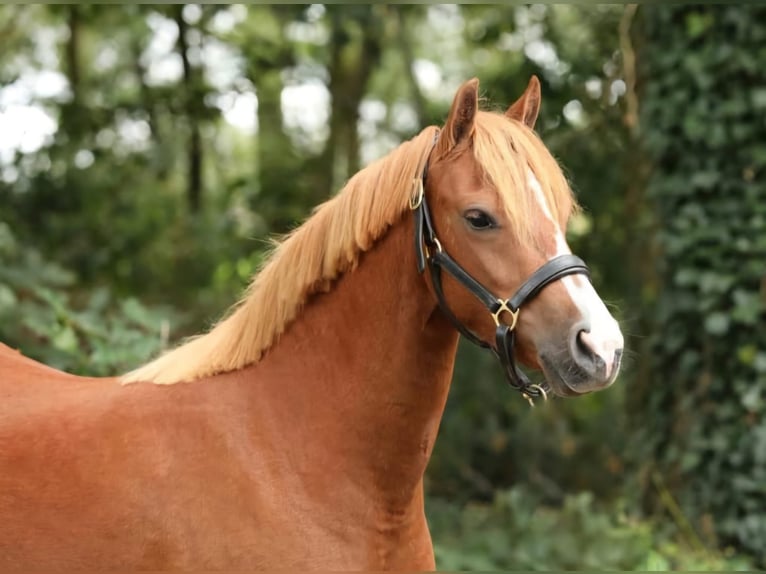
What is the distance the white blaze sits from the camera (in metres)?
2.00

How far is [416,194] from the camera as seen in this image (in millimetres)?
2297

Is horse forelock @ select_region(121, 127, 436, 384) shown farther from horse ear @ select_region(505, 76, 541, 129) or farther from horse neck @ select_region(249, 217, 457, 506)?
horse ear @ select_region(505, 76, 541, 129)

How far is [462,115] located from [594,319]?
0.67m

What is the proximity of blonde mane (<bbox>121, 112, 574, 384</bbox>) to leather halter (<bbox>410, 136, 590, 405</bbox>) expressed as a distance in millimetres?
99

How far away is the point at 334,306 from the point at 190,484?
629 mm

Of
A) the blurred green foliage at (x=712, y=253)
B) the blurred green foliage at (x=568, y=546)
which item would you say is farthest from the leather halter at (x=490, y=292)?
the blurred green foliage at (x=712, y=253)

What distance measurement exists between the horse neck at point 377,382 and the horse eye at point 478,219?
200 millimetres

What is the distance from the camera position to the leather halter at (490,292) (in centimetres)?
210

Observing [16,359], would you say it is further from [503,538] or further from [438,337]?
[503,538]

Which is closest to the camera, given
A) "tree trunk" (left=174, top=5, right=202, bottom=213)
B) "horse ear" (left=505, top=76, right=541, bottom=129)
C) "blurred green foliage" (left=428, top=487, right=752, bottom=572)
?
"horse ear" (left=505, top=76, right=541, bottom=129)

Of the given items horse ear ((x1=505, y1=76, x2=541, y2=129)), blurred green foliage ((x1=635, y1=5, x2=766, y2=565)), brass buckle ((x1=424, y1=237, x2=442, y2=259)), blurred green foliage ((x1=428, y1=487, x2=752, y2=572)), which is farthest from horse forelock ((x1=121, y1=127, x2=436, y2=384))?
blurred green foliage ((x1=635, y1=5, x2=766, y2=565))

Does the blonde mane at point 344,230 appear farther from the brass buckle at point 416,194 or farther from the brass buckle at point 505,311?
the brass buckle at point 505,311

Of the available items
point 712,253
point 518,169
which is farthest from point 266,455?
point 712,253

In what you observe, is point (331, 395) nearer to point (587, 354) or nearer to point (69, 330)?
point (587, 354)
